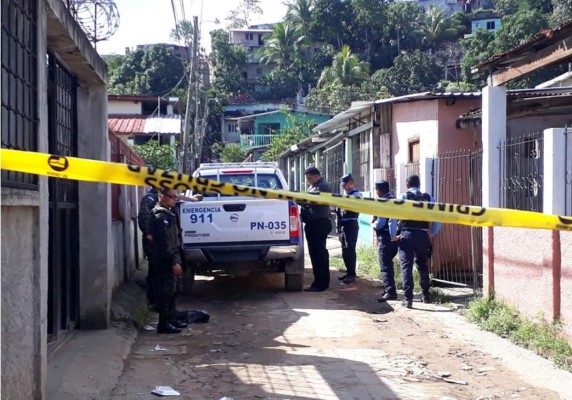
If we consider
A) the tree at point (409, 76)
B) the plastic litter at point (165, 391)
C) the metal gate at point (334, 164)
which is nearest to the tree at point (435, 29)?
the tree at point (409, 76)

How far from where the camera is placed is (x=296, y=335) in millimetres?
7969

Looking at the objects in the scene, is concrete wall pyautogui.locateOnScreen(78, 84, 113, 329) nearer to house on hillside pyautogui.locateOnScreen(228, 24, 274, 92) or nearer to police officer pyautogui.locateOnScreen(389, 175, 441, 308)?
police officer pyautogui.locateOnScreen(389, 175, 441, 308)

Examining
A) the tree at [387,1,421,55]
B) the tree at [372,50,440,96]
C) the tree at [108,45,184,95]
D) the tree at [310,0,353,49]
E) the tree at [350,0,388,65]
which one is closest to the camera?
the tree at [372,50,440,96]

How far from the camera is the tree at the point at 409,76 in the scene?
47406 mm

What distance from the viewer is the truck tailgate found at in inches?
399

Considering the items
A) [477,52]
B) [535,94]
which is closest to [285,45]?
[477,52]

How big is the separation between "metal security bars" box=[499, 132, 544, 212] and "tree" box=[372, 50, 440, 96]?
38.2 meters

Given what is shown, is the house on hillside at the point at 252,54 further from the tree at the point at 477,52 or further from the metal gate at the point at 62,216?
the metal gate at the point at 62,216

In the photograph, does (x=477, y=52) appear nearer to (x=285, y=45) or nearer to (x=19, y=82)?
(x=285, y=45)

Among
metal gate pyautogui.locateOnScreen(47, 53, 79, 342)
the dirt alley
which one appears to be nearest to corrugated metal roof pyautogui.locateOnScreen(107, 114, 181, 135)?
the dirt alley

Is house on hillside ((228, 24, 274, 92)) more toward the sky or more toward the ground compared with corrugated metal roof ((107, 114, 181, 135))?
more toward the sky

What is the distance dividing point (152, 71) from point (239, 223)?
41.3m

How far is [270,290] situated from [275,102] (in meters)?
49.9

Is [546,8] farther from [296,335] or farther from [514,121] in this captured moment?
[296,335]
